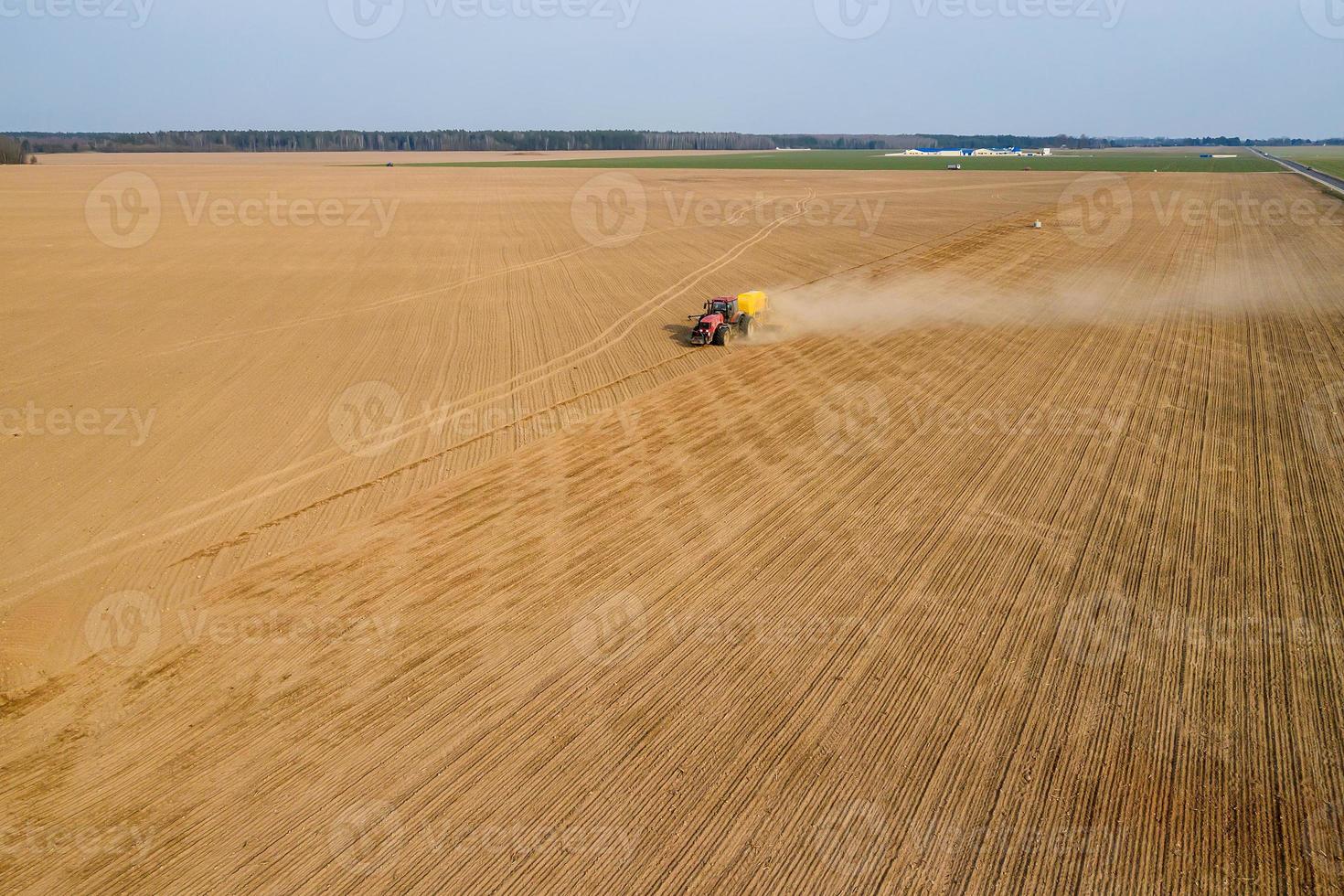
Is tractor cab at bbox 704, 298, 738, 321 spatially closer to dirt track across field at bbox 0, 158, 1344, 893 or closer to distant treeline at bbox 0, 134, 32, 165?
dirt track across field at bbox 0, 158, 1344, 893

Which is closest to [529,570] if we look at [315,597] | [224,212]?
[315,597]

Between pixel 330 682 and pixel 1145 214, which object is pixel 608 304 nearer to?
pixel 330 682

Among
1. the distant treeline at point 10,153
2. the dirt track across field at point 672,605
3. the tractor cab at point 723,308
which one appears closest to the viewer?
the dirt track across field at point 672,605

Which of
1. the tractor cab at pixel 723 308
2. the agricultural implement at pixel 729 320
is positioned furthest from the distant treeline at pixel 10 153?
the agricultural implement at pixel 729 320

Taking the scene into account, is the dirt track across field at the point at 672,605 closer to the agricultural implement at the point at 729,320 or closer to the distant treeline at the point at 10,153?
the agricultural implement at the point at 729,320

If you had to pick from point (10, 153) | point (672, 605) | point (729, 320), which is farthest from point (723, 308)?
point (10, 153)

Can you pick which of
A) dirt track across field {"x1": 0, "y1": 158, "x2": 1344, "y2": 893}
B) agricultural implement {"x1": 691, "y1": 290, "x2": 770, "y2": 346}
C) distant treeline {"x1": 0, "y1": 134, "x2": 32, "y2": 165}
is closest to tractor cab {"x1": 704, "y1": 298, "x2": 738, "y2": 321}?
agricultural implement {"x1": 691, "y1": 290, "x2": 770, "y2": 346}
